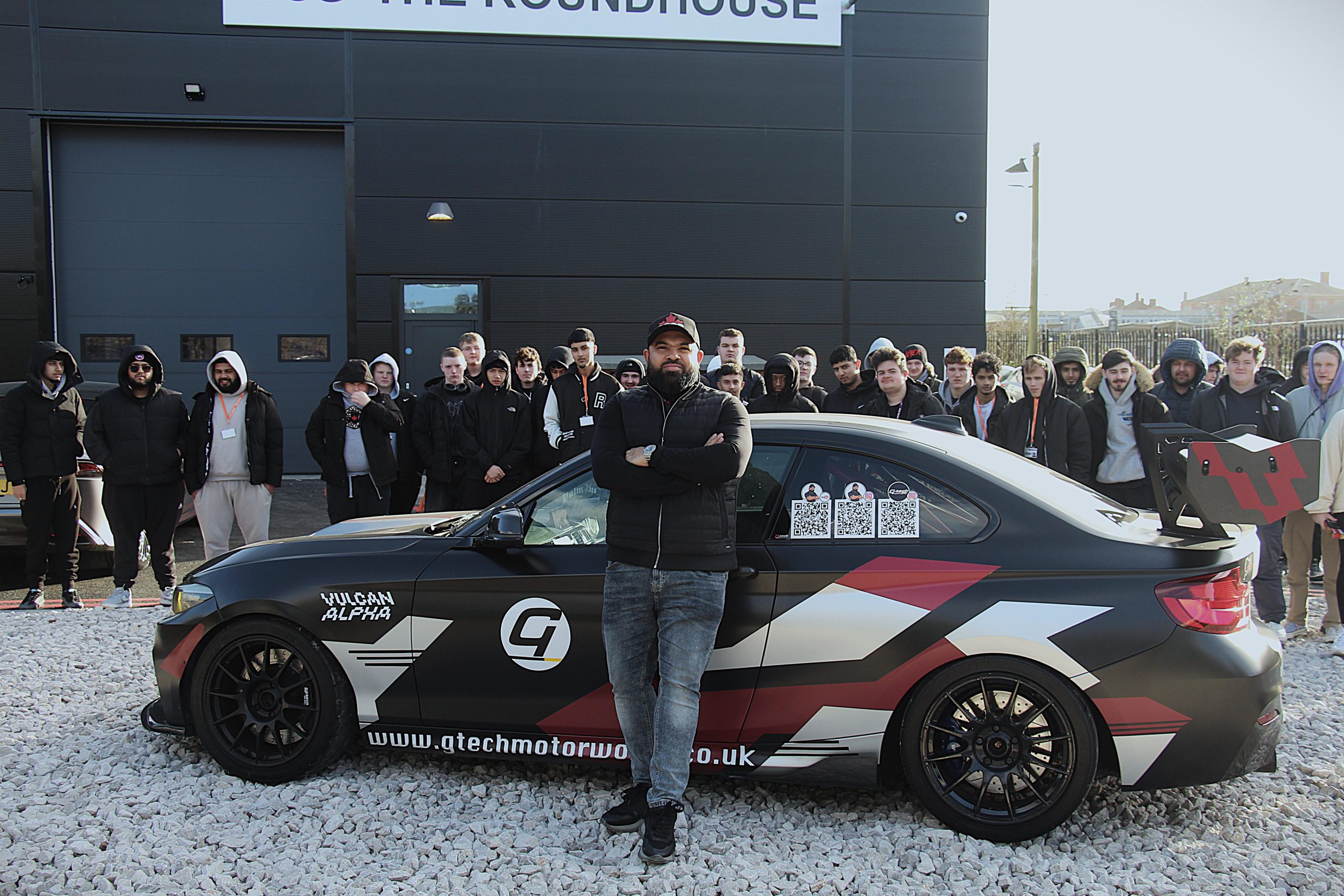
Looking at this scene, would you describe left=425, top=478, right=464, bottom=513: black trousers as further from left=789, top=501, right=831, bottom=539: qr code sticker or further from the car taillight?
the car taillight

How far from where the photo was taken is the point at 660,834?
3084 millimetres

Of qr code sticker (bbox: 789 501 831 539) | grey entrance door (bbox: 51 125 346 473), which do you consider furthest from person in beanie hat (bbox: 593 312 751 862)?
grey entrance door (bbox: 51 125 346 473)

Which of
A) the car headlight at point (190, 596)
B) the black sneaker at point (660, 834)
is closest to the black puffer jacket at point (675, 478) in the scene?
the black sneaker at point (660, 834)

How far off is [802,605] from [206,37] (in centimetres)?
1219

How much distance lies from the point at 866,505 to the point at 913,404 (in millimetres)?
3291

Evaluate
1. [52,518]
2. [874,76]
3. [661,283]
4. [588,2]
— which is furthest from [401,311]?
[874,76]

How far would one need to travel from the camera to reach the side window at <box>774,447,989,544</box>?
330 cm

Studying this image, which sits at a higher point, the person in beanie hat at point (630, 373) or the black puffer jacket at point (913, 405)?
the person in beanie hat at point (630, 373)

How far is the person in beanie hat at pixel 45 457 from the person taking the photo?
6340mm

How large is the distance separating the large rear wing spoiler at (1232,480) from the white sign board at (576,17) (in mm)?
10486

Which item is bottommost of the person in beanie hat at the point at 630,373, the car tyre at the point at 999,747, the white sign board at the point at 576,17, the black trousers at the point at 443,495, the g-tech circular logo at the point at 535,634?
the car tyre at the point at 999,747

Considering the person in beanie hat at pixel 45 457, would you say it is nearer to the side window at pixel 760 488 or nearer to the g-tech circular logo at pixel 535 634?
the g-tech circular logo at pixel 535 634

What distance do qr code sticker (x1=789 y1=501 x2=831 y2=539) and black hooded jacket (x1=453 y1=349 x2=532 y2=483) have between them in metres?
3.85

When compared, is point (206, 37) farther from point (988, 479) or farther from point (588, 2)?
point (988, 479)
